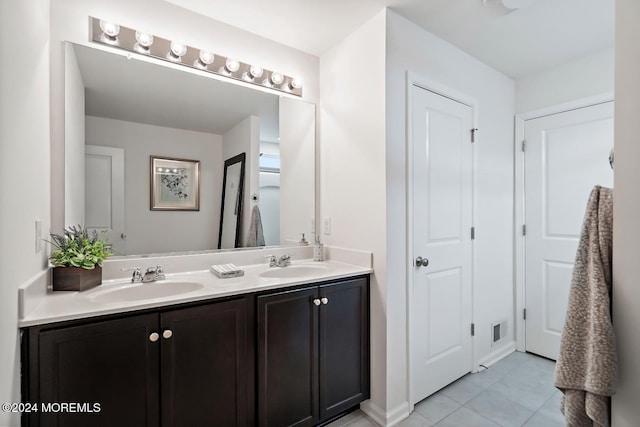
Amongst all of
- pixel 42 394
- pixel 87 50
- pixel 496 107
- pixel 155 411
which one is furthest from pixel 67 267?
pixel 496 107

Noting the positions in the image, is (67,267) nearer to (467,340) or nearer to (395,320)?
(395,320)

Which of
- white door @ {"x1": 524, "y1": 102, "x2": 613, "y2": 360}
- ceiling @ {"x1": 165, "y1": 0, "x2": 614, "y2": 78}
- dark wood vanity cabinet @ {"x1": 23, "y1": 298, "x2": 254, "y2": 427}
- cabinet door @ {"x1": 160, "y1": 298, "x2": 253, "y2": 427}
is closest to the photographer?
dark wood vanity cabinet @ {"x1": 23, "y1": 298, "x2": 254, "y2": 427}

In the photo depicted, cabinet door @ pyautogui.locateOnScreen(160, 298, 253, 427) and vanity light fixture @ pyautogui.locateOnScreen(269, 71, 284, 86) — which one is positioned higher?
vanity light fixture @ pyautogui.locateOnScreen(269, 71, 284, 86)

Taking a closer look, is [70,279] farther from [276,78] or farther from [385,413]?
[385,413]

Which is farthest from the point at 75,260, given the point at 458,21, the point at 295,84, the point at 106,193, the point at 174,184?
the point at 458,21

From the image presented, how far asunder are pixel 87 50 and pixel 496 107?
9.61ft

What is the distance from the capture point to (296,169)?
2.34 m

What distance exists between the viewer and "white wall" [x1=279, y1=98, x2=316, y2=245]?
2285 mm

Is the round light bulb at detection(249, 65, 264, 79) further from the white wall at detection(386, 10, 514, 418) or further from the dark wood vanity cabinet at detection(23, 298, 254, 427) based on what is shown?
the dark wood vanity cabinet at detection(23, 298, 254, 427)

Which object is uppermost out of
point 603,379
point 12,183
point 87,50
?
point 87,50

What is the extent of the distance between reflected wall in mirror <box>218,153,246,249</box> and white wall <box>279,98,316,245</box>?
1.07 feet

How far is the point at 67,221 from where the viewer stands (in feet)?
4.91

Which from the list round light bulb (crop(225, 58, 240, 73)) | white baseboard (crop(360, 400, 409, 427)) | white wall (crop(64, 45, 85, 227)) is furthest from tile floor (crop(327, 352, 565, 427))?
round light bulb (crop(225, 58, 240, 73))

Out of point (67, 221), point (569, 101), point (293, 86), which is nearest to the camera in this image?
point (67, 221)
